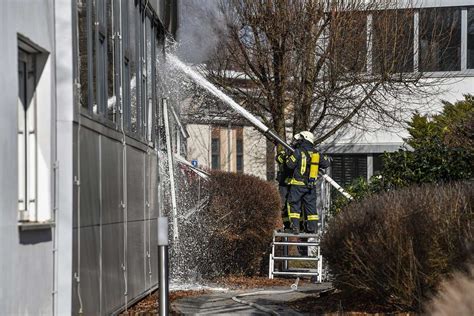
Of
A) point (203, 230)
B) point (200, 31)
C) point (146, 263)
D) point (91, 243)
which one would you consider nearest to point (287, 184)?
point (203, 230)

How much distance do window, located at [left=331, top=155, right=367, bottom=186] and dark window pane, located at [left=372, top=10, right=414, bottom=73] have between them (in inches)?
181

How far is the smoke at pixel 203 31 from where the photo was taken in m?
21.3

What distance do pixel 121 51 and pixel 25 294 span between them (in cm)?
434

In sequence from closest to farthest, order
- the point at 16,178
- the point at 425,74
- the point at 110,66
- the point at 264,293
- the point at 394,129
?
the point at 16,178, the point at 110,66, the point at 264,293, the point at 425,74, the point at 394,129

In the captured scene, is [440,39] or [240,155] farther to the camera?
Answer: [240,155]

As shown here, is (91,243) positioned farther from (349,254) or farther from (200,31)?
(200,31)

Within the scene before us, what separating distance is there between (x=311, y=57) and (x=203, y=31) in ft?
8.05

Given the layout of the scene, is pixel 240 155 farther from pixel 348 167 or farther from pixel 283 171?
pixel 283 171

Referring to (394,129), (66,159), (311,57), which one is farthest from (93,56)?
(394,129)

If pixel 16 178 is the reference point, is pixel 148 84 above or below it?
above

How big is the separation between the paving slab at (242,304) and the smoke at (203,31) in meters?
7.68

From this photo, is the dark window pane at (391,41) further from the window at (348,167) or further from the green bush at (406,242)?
the green bush at (406,242)

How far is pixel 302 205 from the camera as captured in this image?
16984mm

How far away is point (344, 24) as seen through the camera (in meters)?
21.0
